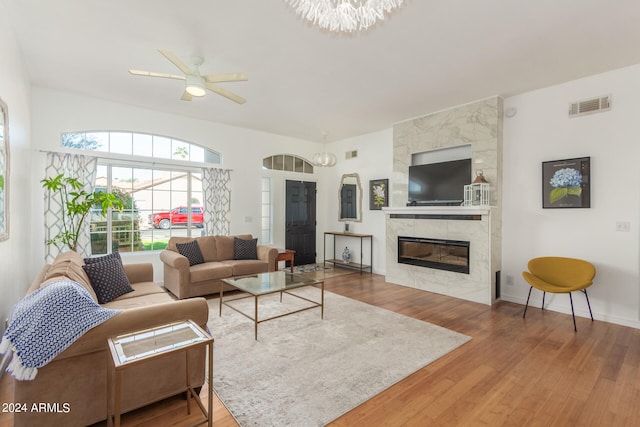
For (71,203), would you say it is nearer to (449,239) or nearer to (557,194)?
(449,239)

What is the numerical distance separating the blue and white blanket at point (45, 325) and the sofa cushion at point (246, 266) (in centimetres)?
286

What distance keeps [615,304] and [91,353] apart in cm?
507

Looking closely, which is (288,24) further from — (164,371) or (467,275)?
(467,275)

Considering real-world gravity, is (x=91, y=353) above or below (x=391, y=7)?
below

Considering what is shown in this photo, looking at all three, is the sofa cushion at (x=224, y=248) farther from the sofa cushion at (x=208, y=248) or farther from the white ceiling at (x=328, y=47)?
the white ceiling at (x=328, y=47)

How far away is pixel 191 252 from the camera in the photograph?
4.62 metres

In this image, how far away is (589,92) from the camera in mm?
3691

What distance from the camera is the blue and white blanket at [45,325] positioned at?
1461mm

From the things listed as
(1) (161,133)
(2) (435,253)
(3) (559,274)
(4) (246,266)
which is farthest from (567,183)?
(1) (161,133)

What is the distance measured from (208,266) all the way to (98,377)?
281 centimetres

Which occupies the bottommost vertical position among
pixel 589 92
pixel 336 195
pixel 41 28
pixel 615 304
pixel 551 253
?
pixel 615 304

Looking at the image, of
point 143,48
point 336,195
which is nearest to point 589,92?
point 336,195

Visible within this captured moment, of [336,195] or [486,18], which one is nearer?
[486,18]

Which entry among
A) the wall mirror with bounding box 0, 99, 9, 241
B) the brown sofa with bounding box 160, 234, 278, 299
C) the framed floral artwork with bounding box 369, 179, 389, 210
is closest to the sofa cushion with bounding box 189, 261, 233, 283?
the brown sofa with bounding box 160, 234, 278, 299
